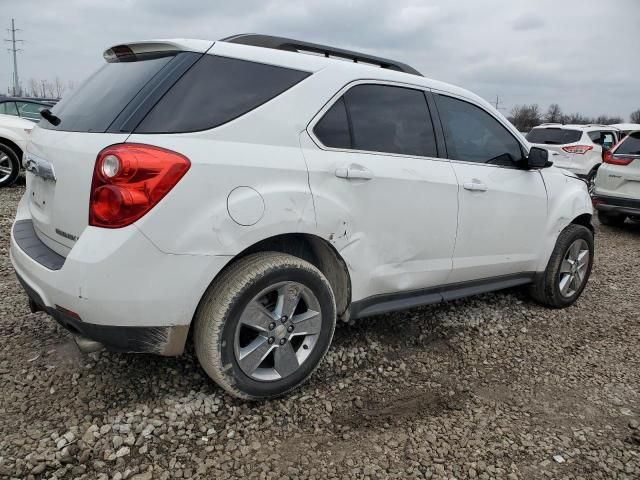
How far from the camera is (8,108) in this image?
9477 mm

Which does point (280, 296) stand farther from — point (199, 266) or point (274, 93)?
point (274, 93)

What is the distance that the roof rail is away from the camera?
267 centimetres

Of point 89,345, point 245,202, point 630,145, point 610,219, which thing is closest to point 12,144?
point 89,345

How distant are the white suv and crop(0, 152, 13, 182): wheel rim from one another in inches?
241

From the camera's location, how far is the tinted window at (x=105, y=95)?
230cm

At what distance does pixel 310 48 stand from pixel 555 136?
10.8 m

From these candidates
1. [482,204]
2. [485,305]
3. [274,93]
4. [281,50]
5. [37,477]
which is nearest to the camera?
[37,477]

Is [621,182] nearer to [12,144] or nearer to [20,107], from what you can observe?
[12,144]

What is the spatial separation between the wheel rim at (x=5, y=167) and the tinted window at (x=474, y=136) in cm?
732

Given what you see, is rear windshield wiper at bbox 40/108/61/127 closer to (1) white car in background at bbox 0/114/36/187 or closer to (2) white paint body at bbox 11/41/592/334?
(2) white paint body at bbox 11/41/592/334

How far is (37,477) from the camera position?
1997 mm

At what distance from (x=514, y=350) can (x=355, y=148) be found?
6.11 ft

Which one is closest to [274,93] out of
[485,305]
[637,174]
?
[485,305]

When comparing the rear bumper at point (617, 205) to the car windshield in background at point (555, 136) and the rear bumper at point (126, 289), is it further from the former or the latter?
the rear bumper at point (126, 289)
